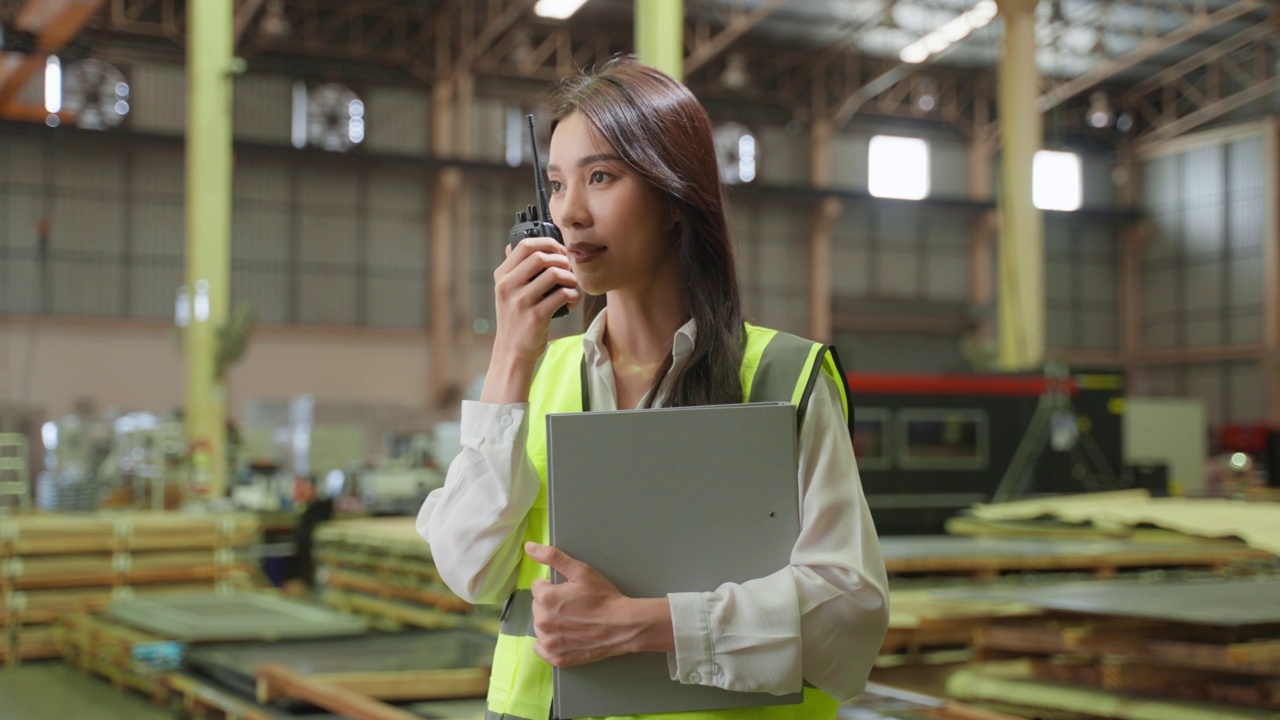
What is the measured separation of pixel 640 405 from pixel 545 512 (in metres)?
0.18

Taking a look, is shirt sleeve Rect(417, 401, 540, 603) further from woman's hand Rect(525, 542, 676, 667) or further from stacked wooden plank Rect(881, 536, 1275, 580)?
stacked wooden plank Rect(881, 536, 1275, 580)

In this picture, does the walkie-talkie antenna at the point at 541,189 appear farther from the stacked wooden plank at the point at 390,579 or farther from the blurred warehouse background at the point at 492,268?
the stacked wooden plank at the point at 390,579

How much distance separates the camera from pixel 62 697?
8.03 metres

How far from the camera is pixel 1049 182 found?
2941cm

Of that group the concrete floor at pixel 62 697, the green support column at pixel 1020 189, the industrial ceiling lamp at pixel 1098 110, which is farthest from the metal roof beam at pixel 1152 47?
the concrete floor at pixel 62 697

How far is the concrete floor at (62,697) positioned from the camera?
7.47m

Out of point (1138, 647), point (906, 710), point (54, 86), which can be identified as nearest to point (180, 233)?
point (54, 86)

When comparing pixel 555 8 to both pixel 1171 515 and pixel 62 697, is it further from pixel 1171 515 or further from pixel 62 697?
pixel 1171 515

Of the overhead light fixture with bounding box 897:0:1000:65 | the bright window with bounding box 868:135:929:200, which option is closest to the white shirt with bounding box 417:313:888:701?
the overhead light fixture with bounding box 897:0:1000:65

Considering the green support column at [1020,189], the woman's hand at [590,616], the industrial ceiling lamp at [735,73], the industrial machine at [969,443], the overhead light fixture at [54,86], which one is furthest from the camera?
the industrial ceiling lamp at [735,73]

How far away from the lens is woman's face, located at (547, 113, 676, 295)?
146cm

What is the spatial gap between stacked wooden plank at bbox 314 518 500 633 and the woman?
5.74 m

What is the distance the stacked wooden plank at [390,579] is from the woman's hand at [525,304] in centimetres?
585

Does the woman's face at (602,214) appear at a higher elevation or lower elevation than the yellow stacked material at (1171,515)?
higher
